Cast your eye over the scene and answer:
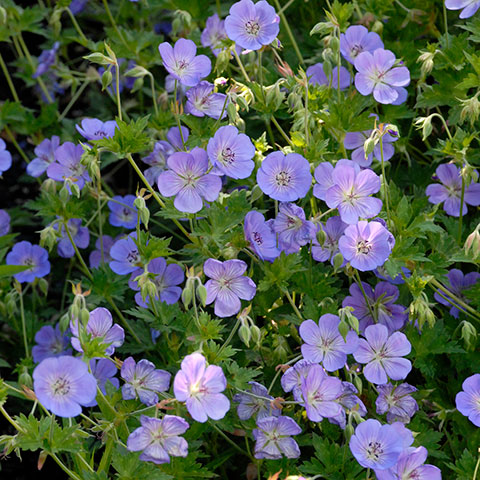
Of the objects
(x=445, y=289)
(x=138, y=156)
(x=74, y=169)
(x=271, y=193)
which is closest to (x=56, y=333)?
(x=74, y=169)

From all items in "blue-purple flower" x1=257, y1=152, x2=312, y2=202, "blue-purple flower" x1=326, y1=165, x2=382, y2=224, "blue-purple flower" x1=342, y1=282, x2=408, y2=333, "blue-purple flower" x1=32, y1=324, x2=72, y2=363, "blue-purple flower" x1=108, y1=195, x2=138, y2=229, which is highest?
"blue-purple flower" x1=257, y1=152, x2=312, y2=202

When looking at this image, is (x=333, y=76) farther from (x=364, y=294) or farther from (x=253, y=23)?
(x=364, y=294)

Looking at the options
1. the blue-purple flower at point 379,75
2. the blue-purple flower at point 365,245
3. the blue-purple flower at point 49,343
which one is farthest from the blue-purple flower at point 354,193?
the blue-purple flower at point 49,343

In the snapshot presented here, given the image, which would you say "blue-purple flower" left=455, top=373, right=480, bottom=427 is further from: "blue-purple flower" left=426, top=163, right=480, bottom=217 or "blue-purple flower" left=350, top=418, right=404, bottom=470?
"blue-purple flower" left=426, top=163, right=480, bottom=217

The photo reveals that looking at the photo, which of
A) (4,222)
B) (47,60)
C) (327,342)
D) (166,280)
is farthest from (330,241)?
(47,60)

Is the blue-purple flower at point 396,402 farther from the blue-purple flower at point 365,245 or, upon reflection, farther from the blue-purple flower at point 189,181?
the blue-purple flower at point 189,181

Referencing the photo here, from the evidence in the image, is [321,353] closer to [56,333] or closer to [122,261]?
[122,261]

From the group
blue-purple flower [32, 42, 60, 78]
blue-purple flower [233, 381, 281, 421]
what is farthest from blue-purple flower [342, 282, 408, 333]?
blue-purple flower [32, 42, 60, 78]
